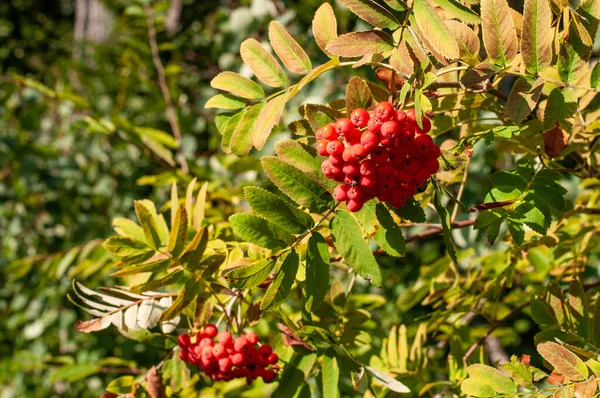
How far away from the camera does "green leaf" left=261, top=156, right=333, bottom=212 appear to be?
39.2 inches

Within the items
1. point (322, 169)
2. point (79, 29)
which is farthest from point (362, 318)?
point (79, 29)

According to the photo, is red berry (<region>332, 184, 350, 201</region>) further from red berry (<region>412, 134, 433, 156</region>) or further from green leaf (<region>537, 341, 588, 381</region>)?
green leaf (<region>537, 341, 588, 381</region>)

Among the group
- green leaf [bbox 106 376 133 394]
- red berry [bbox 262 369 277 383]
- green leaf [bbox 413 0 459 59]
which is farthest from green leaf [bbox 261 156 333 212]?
green leaf [bbox 106 376 133 394]

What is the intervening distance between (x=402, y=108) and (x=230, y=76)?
359 millimetres

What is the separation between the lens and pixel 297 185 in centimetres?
102

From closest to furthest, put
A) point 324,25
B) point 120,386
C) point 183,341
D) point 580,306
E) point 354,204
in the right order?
point 354,204, point 324,25, point 580,306, point 183,341, point 120,386

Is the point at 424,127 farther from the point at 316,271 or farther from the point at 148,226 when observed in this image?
the point at 148,226

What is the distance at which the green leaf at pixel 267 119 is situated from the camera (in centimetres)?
100

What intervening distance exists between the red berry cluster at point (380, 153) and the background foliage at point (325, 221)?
0.25 feet

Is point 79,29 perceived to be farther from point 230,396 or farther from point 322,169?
point 322,169

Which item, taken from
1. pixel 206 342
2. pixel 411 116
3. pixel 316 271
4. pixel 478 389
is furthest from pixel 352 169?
pixel 206 342

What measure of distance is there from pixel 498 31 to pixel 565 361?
21.1 inches

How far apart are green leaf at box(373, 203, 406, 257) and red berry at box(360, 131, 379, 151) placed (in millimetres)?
196

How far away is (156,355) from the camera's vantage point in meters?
2.60
